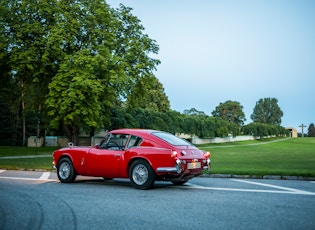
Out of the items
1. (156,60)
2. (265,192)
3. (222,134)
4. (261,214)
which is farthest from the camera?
(222,134)

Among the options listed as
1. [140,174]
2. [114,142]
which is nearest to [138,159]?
[140,174]

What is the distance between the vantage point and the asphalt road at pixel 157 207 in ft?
18.3

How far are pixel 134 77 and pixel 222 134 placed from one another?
57.1 meters

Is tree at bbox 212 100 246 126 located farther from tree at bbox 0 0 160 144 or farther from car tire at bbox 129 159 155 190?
car tire at bbox 129 159 155 190

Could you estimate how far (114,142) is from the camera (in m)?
10.3

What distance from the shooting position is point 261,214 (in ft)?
20.6

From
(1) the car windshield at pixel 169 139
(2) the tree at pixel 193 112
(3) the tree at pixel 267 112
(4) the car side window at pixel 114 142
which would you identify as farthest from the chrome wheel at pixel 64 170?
(3) the tree at pixel 267 112

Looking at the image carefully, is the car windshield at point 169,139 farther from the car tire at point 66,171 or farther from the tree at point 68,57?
the tree at point 68,57

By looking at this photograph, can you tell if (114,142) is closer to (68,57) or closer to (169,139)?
(169,139)

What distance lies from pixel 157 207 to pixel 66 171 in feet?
15.9

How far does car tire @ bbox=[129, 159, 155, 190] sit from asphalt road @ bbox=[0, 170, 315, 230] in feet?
0.67

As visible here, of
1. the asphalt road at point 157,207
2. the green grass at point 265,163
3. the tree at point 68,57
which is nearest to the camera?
the asphalt road at point 157,207

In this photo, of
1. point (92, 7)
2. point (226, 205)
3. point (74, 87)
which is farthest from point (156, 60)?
point (226, 205)

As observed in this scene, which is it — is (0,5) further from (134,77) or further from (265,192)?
(265,192)
